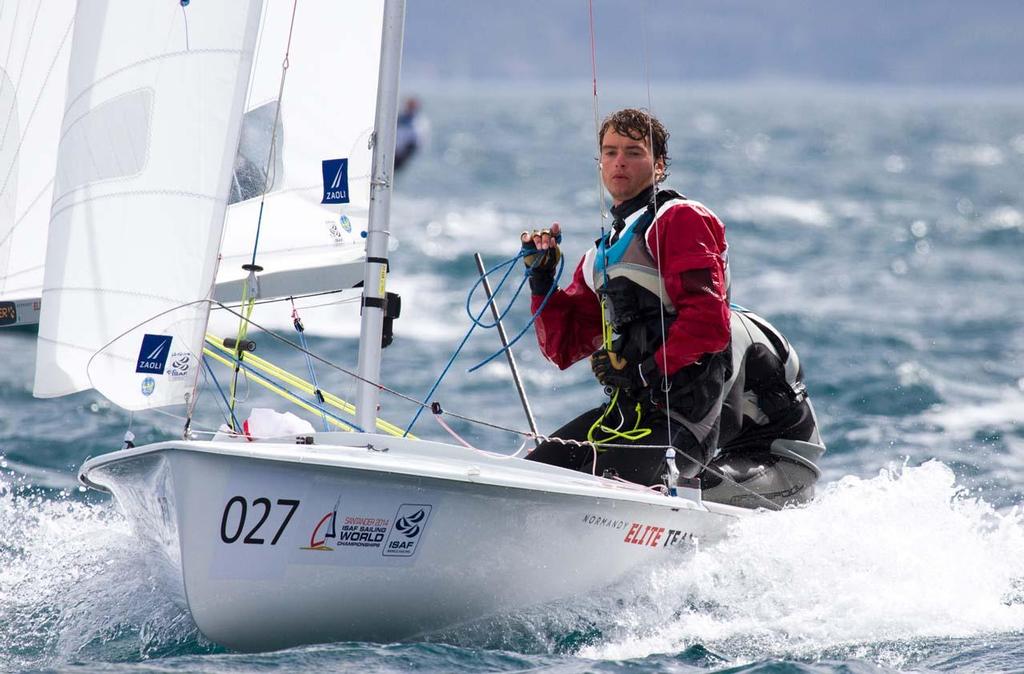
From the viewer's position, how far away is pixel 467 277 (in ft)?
40.9

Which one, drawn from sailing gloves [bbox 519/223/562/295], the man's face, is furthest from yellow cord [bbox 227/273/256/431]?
the man's face

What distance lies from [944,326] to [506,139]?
26875mm

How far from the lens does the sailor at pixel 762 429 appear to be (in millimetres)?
3998

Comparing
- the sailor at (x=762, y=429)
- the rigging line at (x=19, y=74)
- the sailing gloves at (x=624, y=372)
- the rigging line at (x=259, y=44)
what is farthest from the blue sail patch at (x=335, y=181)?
the sailor at (x=762, y=429)

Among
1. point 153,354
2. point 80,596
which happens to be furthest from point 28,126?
point 80,596

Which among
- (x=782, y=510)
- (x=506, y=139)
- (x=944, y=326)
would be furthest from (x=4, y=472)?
(x=506, y=139)

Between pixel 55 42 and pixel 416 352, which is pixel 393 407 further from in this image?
pixel 55 42

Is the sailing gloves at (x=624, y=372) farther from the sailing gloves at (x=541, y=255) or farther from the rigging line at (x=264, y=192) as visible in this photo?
the rigging line at (x=264, y=192)

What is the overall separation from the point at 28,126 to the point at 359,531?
1.77 metres

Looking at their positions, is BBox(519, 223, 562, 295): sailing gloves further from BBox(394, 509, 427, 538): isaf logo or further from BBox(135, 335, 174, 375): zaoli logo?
BBox(135, 335, 174, 375): zaoli logo

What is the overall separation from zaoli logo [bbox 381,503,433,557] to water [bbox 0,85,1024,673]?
0.25 m

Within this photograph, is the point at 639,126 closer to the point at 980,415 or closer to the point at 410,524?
the point at 410,524

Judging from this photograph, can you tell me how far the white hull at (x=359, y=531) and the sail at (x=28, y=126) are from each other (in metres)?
0.88

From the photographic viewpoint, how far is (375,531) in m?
3.25
